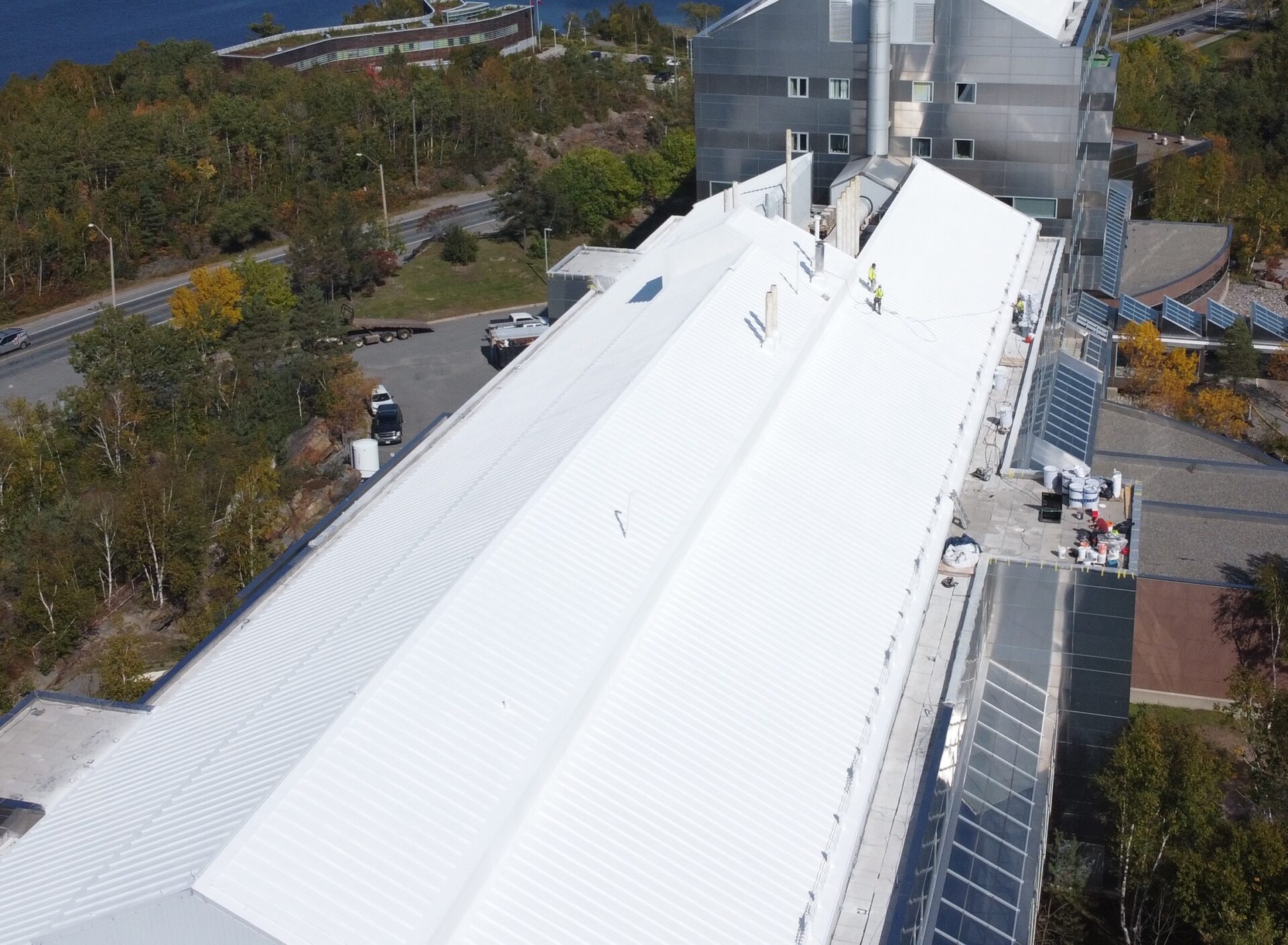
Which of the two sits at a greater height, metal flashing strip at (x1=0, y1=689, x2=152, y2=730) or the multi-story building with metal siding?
the multi-story building with metal siding

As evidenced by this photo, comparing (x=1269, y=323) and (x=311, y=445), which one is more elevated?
(x=1269, y=323)

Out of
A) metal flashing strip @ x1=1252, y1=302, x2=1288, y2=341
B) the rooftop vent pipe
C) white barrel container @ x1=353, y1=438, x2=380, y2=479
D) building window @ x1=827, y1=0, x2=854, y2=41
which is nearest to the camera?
the rooftop vent pipe

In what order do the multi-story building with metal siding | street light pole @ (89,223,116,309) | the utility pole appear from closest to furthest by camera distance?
1. the multi-story building with metal siding
2. street light pole @ (89,223,116,309)
3. the utility pole

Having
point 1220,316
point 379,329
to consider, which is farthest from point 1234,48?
point 379,329

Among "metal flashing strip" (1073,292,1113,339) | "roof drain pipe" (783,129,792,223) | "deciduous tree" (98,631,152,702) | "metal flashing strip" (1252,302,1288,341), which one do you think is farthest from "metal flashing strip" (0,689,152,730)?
"metal flashing strip" (1252,302,1288,341)

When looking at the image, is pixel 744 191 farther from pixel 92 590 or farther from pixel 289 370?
pixel 92 590

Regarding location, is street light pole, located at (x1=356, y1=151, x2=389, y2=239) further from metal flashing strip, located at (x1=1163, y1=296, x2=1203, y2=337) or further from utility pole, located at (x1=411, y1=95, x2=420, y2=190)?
metal flashing strip, located at (x1=1163, y1=296, x2=1203, y2=337)

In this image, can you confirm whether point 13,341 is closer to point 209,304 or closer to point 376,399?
point 209,304

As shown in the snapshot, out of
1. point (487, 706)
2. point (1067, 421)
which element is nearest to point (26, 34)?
point (1067, 421)
